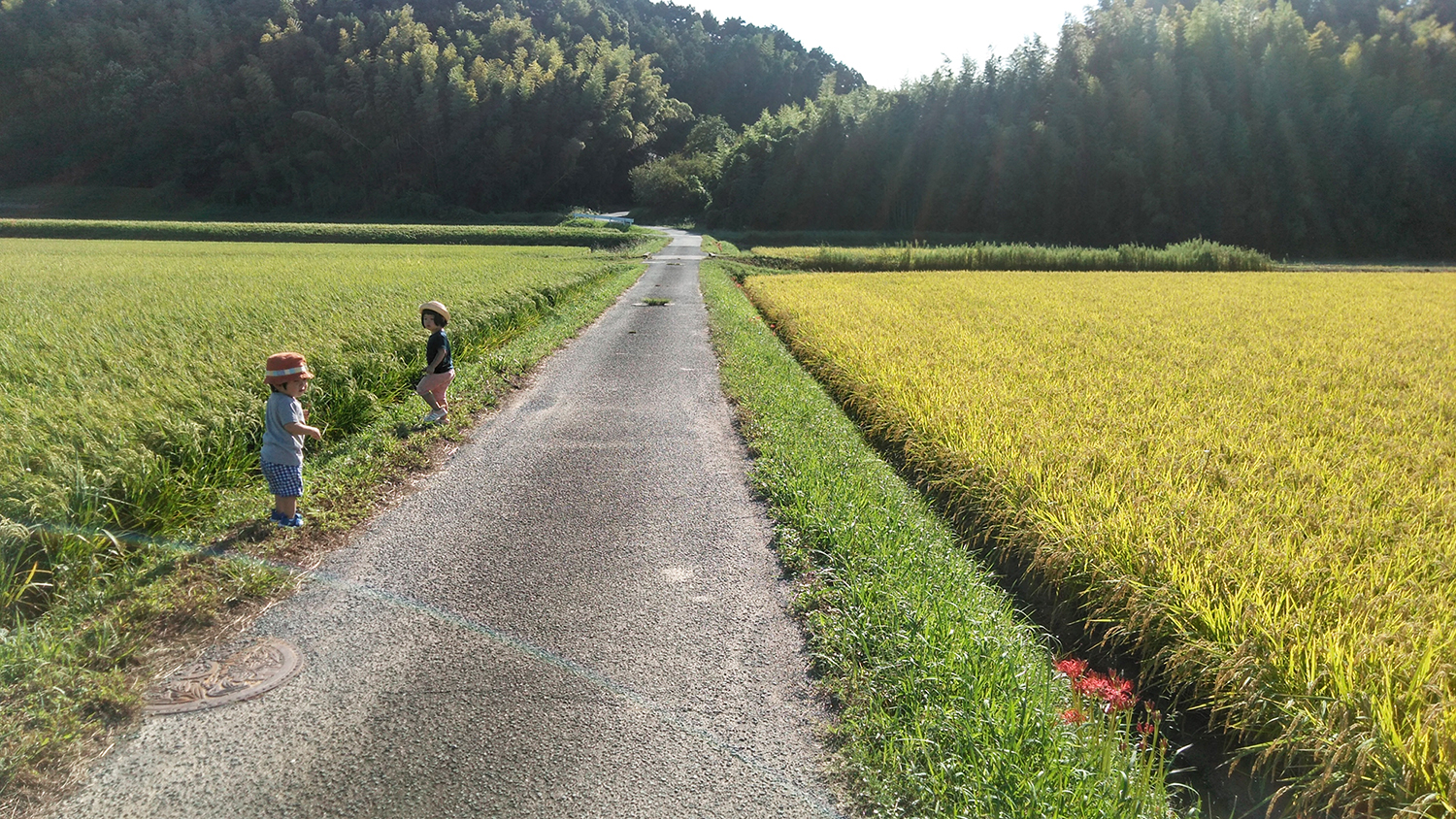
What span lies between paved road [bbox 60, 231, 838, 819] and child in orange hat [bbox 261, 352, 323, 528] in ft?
1.48

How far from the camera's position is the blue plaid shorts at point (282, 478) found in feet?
13.1

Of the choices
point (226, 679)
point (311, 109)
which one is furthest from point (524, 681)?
point (311, 109)

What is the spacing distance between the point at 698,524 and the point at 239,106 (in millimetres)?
82324

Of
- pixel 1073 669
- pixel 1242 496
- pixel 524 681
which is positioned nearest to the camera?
pixel 524 681

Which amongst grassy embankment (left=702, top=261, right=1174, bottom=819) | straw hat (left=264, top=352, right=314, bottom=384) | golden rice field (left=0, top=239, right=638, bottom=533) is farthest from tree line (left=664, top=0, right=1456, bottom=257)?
straw hat (left=264, top=352, right=314, bottom=384)

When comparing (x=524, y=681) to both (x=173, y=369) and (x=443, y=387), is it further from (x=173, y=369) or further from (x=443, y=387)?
(x=173, y=369)

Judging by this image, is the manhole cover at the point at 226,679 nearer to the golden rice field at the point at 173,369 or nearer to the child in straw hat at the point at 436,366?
the golden rice field at the point at 173,369

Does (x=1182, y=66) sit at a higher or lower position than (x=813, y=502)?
higher

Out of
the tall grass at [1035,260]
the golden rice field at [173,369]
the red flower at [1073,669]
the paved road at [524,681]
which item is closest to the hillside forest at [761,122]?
the tall grass at [1035,260]

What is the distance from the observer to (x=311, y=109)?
67188mm

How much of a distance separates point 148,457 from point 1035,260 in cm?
2742

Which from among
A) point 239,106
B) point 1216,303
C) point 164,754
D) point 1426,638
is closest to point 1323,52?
point 1216,303

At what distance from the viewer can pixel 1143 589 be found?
2.96 metres

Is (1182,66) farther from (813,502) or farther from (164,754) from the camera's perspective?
(164,754)
